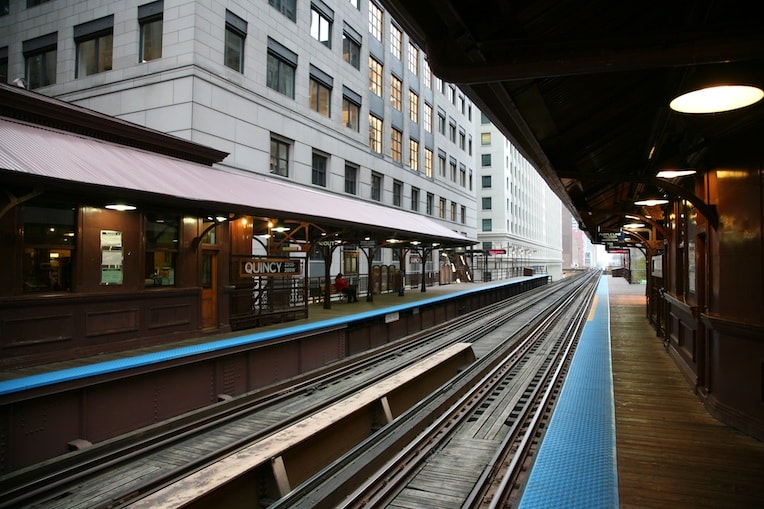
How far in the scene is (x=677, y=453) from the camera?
176 inches

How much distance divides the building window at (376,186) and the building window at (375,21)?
28.3ft

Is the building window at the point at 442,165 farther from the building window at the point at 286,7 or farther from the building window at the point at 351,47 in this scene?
the building window at the point at 286,7

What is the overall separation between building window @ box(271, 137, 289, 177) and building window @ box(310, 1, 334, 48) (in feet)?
19.9

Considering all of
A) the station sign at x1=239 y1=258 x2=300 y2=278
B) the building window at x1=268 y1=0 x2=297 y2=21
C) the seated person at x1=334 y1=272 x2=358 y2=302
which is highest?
the building window at x1=268 y1=0 x2=297 y2=21

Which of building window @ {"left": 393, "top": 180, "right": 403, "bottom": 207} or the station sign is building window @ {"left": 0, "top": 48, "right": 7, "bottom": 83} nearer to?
the station sign

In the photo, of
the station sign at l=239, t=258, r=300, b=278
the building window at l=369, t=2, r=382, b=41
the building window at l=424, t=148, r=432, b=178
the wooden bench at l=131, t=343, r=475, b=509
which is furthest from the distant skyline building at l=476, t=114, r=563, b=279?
the wooden bench at l=131, t=343, r=475, b=509

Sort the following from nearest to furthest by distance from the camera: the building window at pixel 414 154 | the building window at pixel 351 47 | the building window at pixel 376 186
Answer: the building window at pixel 351 47, the building window at pixel 376 186, the building window at pixel 414 154

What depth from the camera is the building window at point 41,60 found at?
18.9 metres

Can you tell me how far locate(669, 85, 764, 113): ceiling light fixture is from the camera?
9.71 ft

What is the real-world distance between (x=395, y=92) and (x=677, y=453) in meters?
29.7

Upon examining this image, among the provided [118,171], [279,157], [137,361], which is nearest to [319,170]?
[279,157]

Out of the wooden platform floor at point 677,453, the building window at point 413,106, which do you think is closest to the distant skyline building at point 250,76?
the building window at point 413,106

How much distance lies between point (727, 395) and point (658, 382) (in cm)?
205

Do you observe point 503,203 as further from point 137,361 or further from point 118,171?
point 137,361
